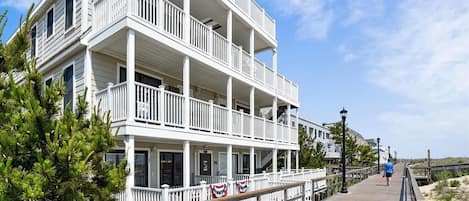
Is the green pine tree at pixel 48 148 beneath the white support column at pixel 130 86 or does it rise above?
beneath

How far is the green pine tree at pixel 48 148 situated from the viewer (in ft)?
15.3

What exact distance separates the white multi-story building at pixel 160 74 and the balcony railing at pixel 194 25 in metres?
0.03

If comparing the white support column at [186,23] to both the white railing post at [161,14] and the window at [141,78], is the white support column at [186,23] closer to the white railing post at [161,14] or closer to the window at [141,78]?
the white railing post at [161,14]

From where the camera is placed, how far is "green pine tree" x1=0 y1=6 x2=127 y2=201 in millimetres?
4656

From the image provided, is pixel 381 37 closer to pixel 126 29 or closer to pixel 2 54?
pixel 126 29

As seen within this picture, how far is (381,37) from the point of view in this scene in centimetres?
1983

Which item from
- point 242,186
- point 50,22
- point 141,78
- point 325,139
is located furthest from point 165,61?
point 325,139

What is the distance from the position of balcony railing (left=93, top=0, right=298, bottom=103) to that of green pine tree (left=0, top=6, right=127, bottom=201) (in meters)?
4.56

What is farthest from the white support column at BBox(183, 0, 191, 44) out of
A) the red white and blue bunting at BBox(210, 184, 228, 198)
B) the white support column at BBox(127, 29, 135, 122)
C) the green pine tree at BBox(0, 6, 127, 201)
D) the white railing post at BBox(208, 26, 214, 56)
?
the green pine tree at BBox(0, 6, 127, 201)

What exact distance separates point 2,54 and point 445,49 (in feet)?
67.1

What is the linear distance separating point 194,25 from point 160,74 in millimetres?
2423

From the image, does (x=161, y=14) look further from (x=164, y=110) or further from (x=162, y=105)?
(x=164, y=110)

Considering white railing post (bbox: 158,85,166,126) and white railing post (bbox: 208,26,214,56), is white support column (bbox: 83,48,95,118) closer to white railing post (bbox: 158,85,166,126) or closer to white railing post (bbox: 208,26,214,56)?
white railing post (bbox: 158,85,166,126)

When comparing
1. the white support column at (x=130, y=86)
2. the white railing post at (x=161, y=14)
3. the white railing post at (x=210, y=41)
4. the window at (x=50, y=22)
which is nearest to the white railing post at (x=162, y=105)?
the white support column at (x=130, y=86)
